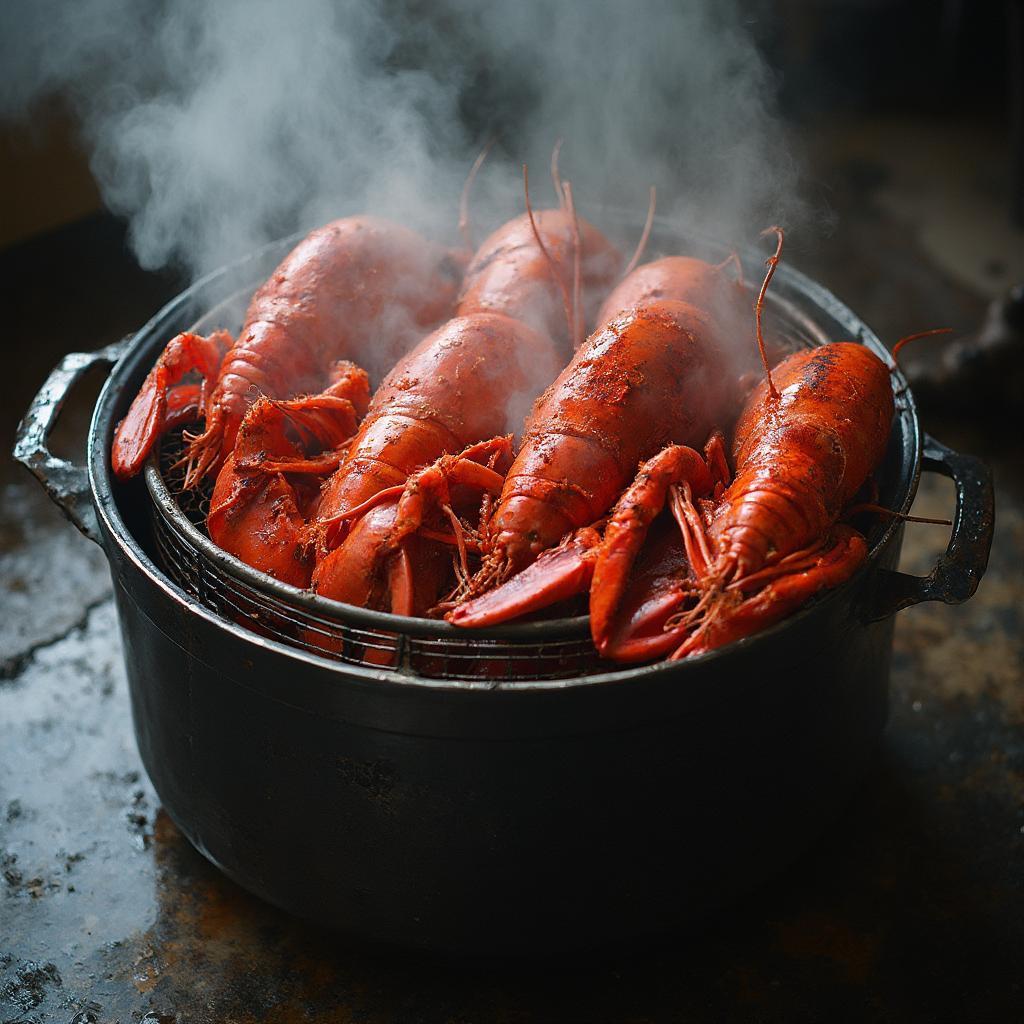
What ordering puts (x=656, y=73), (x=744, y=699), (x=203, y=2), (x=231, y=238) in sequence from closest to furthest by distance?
(x=744, y=699) < (x=231, y=238) < (x=203, y=2) < (x=656, y=73)

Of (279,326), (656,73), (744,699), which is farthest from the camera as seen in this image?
(656,73)

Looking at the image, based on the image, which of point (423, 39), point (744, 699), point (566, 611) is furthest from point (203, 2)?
A: point (744, 699)

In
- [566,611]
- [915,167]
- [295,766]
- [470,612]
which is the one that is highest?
[470,612]

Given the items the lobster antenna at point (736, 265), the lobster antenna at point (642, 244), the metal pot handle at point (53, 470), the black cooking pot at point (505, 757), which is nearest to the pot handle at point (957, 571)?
the black cooking pot at point (505, 757)

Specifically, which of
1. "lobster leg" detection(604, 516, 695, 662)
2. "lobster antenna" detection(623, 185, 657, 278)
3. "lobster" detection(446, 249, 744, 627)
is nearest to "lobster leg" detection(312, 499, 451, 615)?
"lobster" detection(446, 249, 744, 627)

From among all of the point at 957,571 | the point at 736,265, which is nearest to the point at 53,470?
the point at 736,265

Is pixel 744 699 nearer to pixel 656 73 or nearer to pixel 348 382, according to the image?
pixel 348 382

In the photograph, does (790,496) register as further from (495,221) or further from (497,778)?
(495,221)
